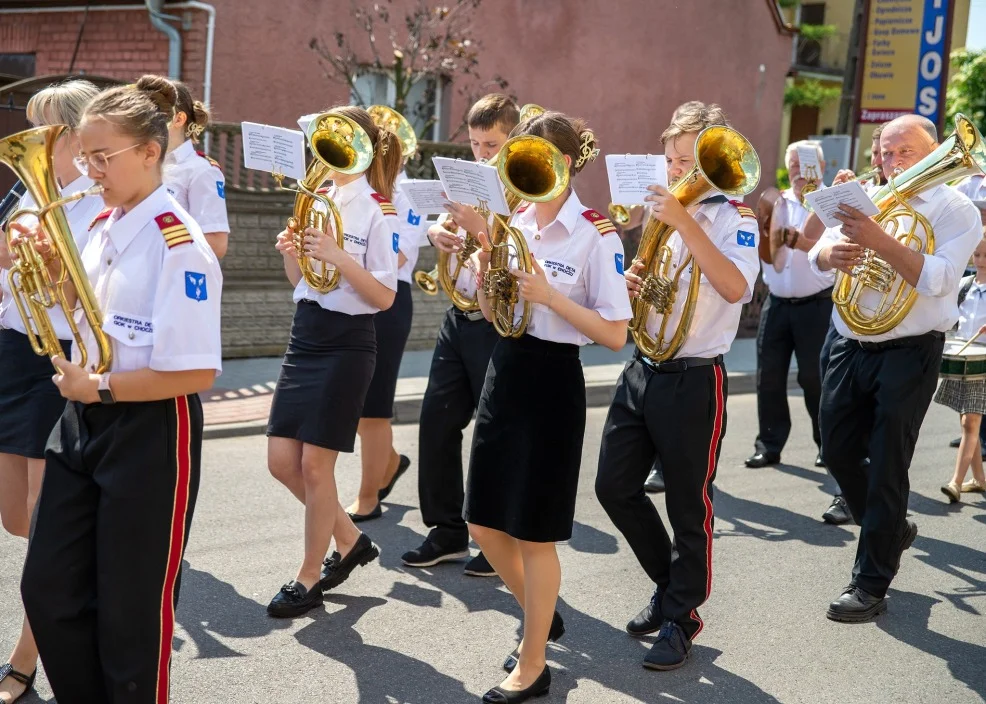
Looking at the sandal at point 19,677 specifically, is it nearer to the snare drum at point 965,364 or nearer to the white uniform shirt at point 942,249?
the white uniform shirt at point 942,249

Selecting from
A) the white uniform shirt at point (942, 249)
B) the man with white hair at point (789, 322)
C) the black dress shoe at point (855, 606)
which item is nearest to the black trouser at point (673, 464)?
the black dress shoe at point (855, 606)

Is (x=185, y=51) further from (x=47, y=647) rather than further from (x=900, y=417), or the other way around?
(x=47, y=647)

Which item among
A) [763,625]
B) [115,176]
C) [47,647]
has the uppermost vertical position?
[115,176]

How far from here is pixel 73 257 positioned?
9.71 ft

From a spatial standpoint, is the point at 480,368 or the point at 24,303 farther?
the point at 480,368

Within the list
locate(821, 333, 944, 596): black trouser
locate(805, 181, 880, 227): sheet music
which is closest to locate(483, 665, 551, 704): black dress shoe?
locate(821, 333, 944, 596): black trouser

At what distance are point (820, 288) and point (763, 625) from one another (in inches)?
129

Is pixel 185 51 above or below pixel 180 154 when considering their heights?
above

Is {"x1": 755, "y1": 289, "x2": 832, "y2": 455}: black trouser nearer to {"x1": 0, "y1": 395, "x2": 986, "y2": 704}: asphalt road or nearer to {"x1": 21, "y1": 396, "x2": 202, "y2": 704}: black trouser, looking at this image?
{"x1": 0, "y1": 395, "x2": 986, "y2": 704}: asphalt road

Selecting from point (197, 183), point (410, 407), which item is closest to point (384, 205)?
point (197, 183)

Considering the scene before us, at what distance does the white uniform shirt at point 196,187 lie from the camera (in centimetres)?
521

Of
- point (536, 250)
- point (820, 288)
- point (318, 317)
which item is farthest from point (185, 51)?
point (536, 250)

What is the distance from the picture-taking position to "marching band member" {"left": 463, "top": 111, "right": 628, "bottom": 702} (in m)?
3.97

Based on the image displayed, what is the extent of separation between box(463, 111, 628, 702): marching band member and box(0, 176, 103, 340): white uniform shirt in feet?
4.04
